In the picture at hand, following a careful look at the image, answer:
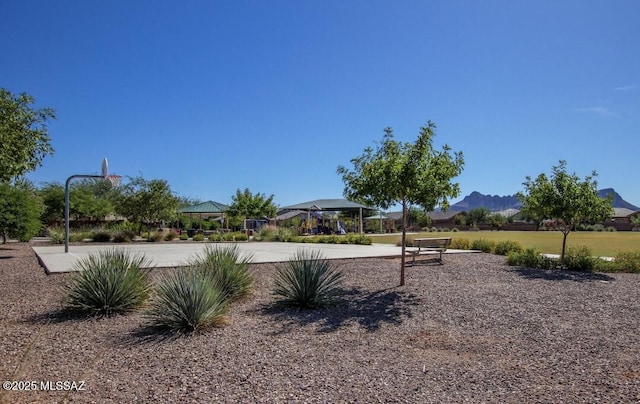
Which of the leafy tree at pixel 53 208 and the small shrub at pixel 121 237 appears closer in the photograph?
the small shrub at pixel 121 237

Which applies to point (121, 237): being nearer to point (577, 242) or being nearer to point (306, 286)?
point (306, 286)

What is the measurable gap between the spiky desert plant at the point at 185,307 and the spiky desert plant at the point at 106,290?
1.04m

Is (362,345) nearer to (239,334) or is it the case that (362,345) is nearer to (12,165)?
(239,334)

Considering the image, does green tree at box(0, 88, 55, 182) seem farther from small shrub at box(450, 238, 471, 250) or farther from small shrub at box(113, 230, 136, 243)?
small shrub at box(113, 230, 136, 243)

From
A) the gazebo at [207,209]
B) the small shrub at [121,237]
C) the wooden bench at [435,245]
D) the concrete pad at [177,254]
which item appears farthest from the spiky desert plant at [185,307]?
the gazebo at [207,209]

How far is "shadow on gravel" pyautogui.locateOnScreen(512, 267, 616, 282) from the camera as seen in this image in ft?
40.1

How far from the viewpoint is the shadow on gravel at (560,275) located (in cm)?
1222

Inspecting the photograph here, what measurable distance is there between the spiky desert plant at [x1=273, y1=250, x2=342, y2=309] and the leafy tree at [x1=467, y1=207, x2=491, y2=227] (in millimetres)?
86645

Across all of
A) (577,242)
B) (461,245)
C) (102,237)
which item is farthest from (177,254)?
(577,242)

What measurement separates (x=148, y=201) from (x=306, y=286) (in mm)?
28425

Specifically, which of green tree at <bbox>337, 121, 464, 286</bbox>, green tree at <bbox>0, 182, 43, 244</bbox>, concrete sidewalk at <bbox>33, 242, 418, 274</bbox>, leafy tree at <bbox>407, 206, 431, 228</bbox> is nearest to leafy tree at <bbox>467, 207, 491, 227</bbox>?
leafy tree at <bbox>407, 206, 431, 228</bbox>

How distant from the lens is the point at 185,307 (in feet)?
22.0

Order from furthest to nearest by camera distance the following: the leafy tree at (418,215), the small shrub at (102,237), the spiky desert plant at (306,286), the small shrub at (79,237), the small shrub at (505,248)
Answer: the small shrub at (79,237) → the small shrub at (102,237) → the small shrub at (505,248) → the leafy tree at (418,215) → the spiky desert plant at (306,286)

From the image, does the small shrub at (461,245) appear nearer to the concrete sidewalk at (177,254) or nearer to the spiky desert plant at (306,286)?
the concrete sidewalk at (177,254)
